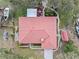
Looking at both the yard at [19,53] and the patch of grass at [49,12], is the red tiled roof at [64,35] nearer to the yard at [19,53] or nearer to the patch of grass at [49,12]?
the yard at [19,53]

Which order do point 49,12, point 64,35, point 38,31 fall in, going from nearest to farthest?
point 38,31
point 64,35
point 49,12

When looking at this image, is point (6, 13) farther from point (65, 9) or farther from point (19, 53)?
point (65, 9)

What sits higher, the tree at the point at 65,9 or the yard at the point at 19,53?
the tree at the point at 65,9

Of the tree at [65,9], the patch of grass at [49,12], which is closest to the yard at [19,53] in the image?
the tree at [65,9]

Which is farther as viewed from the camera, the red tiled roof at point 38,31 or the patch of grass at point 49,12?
the patch of grass at point 49,12

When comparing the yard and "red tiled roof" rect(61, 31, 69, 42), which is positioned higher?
"red tiled roof" rect(61, 31, 69, 42)

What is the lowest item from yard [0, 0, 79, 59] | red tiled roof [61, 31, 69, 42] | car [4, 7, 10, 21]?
yard [0, 0, 79, 59]

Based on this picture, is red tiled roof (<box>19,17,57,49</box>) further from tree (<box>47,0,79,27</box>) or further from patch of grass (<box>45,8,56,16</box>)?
tree (<box>47,0,79,27</box>)

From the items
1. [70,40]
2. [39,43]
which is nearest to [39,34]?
[39,43]


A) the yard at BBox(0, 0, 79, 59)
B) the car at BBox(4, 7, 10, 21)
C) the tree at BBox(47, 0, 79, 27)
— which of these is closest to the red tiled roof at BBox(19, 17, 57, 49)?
the yard at BBox(0, 0, 79, 59)

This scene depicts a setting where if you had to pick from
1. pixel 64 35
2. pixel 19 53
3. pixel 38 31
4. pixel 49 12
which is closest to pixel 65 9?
pixel 49 12
